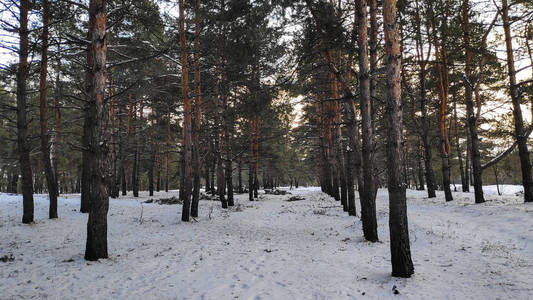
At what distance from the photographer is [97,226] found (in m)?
6.56

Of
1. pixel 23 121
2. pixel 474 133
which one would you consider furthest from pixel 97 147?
pixel 474 133

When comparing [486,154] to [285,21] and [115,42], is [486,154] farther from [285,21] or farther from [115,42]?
[115,42]

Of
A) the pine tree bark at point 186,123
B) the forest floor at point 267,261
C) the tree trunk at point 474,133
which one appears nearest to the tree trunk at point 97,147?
the forest floor at point 267,261

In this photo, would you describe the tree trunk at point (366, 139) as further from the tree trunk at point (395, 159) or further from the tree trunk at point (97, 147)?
the tree trunk at point (97, 147)

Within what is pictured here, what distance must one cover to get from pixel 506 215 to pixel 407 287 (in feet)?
27.8

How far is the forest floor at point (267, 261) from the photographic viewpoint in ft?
15.5

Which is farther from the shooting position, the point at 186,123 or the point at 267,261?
the point at 186,123

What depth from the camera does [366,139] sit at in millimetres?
8703

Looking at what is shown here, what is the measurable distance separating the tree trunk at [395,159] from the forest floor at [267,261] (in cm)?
41

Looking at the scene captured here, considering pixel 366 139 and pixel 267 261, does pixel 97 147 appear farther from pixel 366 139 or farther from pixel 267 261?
pixel 366 139

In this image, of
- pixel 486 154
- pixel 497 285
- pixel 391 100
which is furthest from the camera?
pixel 486 154

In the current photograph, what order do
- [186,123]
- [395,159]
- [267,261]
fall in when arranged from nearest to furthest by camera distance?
[395,159], [267,261], [186,123]

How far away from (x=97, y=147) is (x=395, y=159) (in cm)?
652

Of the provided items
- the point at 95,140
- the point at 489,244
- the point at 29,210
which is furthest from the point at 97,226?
the point at 489,244
